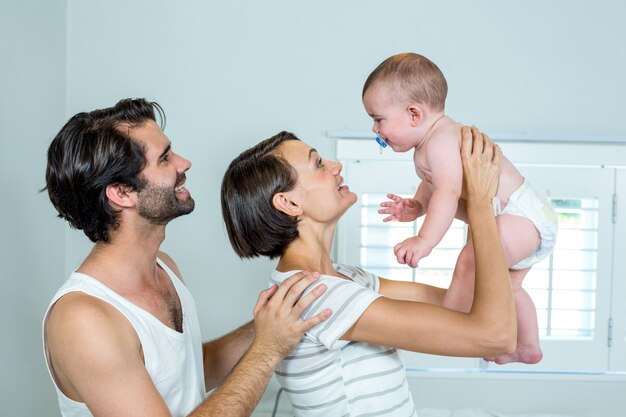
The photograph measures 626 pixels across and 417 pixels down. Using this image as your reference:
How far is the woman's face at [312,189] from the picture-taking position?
61.8 inches

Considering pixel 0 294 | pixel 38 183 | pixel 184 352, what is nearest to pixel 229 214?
pixel 184 352

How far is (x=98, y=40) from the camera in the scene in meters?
2.71

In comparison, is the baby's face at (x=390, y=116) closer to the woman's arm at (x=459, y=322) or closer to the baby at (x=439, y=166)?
the baby at (x=439, y=166)

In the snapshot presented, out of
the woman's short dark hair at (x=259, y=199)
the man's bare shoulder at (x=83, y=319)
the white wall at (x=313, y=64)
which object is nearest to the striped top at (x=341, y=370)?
the woman's short dark hair at (x=259, y=199)

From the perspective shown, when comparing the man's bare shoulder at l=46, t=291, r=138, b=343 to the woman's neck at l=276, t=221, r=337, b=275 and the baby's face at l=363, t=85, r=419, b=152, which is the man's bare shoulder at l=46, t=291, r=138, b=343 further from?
the baby's face at l=363, t=85, r=419, b=152

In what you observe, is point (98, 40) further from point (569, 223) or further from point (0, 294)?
point (569, 223)

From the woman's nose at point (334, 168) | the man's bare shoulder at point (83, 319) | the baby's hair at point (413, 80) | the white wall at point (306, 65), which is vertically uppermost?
the white wall at point (306, 65)

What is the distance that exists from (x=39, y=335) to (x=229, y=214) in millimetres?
1062

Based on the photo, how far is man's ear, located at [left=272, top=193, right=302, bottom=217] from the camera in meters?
1.54

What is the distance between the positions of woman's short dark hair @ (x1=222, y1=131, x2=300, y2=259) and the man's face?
0.11 meters

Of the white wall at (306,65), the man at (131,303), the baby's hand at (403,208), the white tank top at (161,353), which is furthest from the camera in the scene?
the white wall at (306,65)

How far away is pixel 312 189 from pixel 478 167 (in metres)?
0.37

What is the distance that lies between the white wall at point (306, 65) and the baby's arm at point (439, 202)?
3.81ft

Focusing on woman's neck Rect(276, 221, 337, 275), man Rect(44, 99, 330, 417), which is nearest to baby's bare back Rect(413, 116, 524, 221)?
woman's neck Rect(276, 221, 337, 275)
